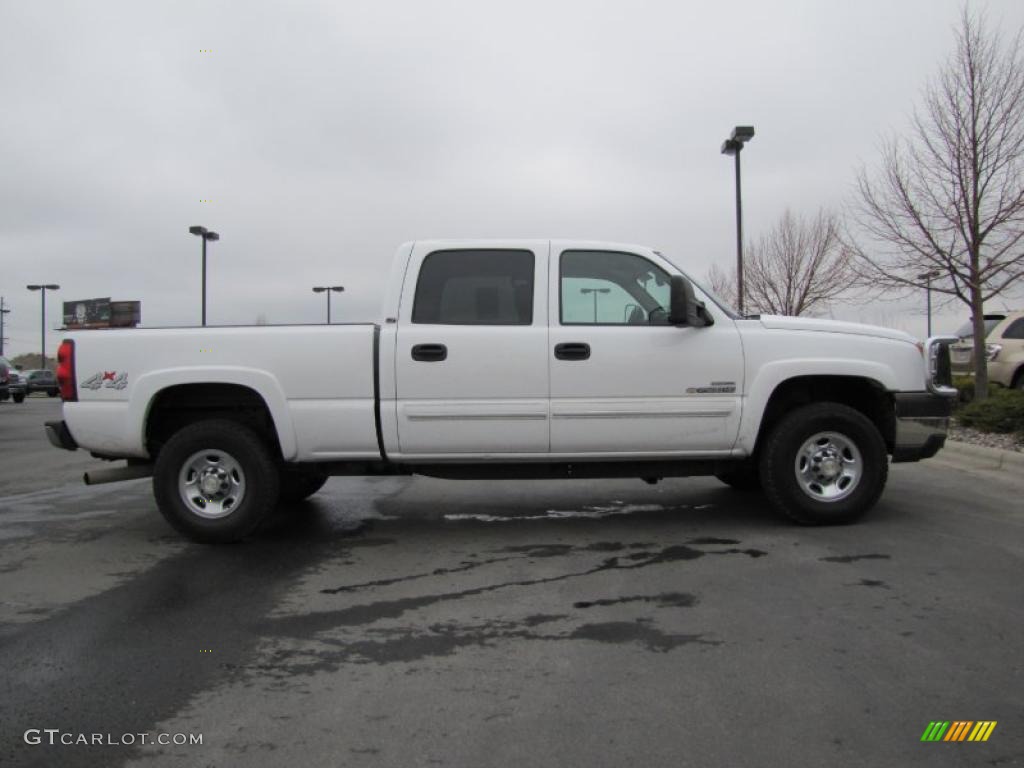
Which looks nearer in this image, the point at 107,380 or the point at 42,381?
the point at 107,380

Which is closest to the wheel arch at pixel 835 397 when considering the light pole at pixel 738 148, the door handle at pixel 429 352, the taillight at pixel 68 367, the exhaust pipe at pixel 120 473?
the door handle at pixel 429 352

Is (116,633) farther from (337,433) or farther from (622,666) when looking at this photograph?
(622,666)

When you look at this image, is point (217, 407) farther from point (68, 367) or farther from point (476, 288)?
point (476, 288)

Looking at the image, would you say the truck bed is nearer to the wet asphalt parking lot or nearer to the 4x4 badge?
the 4x4 badge

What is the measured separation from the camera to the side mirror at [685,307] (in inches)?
199

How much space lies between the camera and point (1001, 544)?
4926 mm

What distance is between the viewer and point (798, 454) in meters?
5.36

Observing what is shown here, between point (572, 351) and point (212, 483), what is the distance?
2.67m

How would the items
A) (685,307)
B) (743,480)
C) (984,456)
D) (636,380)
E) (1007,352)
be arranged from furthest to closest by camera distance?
(1007,352) → (984,456) → (743,480) → (636,380) → (685,307)

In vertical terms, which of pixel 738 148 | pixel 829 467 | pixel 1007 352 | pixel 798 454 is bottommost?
pixel 829 467

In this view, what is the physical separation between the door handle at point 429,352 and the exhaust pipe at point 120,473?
2116mm

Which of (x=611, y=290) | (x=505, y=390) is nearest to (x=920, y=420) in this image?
(x=611, y=290)

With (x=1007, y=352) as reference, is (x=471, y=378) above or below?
below

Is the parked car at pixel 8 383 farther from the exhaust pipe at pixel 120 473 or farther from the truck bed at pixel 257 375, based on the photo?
the truck bed at pixel 257 375
